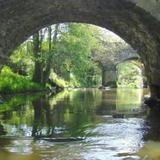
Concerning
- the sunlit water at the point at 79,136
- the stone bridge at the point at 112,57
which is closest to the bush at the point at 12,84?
the sunlit water at the point at 79,136

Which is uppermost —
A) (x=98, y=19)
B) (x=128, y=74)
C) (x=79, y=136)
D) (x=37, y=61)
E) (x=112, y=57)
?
(x=112, y=57)

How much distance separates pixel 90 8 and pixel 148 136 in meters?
3.74

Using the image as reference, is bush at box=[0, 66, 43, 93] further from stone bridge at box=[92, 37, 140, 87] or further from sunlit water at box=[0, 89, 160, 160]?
stone bridge at box=[92, 37, 140, 87]

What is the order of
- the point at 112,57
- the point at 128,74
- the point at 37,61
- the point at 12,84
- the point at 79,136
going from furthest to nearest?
the point at 128,74, the point at 112,57, the point at 37,61, the point at 12,84, the point at 79,136

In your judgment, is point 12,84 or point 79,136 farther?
point 12,84

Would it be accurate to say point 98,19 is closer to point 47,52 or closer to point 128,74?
point 47,52

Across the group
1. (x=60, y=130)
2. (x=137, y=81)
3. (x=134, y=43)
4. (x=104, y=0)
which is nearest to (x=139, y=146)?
(x=60, y=130)

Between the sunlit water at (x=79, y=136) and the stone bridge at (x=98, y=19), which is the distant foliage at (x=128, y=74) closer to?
the stone bridge at (x=98, y=19)

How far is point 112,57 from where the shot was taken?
47.2m

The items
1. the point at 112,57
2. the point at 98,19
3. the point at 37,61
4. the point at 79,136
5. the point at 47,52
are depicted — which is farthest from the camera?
the point at 112,57

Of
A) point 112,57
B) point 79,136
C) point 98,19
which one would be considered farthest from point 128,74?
point 79,136

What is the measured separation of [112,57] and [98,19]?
1381 inches

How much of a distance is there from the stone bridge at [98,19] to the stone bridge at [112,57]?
30896 mm

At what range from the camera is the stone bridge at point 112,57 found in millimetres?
45469
